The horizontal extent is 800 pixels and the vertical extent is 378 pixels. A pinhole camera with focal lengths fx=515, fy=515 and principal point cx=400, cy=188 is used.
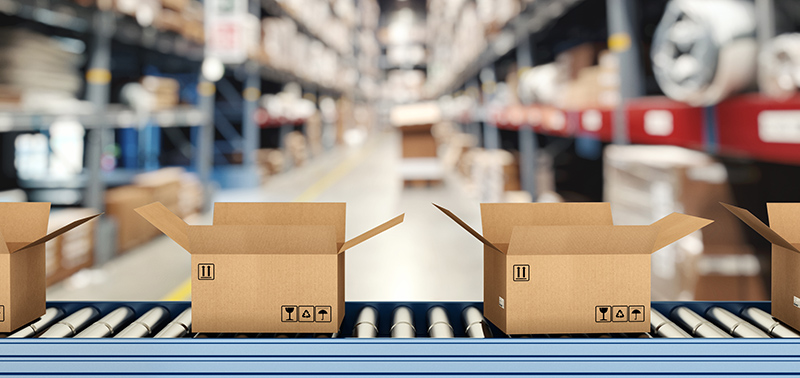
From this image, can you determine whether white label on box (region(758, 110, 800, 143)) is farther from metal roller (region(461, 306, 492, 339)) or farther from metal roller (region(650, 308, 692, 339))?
metal roller (region(461, 306, 492, 339))

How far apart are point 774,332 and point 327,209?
3.19ft

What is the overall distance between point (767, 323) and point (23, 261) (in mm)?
1551

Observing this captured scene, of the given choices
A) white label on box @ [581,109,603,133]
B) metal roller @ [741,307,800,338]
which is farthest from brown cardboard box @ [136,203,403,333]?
white label on box @ [581,109,603,133]

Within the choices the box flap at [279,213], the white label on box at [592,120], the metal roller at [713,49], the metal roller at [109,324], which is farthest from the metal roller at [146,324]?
the white label on box at [592,120]

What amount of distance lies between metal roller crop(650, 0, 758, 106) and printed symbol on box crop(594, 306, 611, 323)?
3.16 ft

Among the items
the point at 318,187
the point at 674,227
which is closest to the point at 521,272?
the point at 674,227

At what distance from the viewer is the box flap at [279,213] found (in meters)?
1.18

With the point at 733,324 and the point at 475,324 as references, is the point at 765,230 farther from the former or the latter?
the point at 475,324

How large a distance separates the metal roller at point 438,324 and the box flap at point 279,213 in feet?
0.89

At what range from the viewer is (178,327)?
1.10 metres
